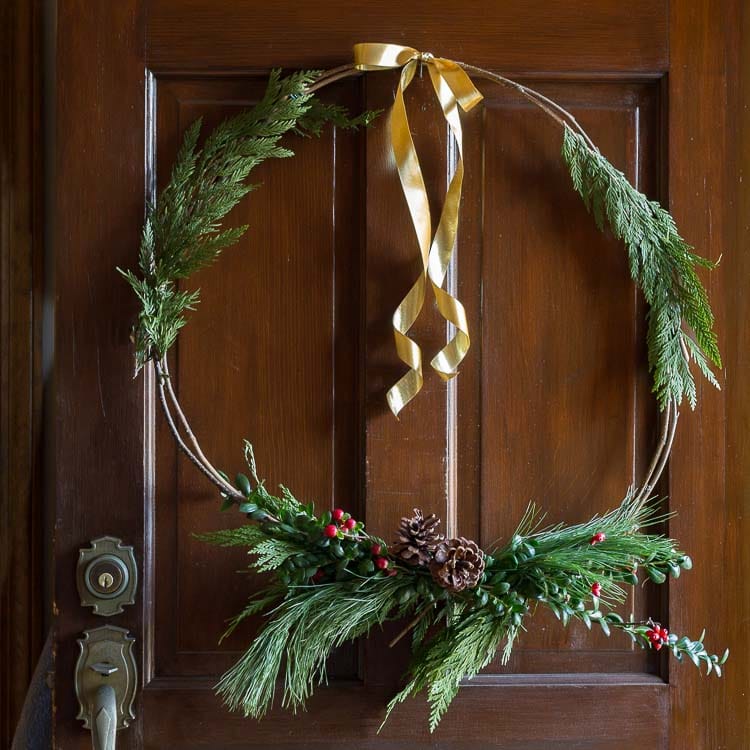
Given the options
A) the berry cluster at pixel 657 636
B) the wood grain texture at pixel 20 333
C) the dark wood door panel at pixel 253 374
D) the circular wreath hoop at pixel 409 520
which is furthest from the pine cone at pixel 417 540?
the wood grain texture at pixel 20 333

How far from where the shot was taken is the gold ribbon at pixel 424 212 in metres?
0.85

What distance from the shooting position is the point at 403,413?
890 millimetres

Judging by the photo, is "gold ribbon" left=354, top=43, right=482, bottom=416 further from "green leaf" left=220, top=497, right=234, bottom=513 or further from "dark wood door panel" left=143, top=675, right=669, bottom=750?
"dark wood door panel" left=143, top=675, right=669, bottom=750

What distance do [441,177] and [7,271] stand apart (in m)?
0.55

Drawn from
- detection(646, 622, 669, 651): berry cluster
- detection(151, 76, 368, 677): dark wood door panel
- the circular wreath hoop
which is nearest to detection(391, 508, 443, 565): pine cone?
the circular wreath hoop

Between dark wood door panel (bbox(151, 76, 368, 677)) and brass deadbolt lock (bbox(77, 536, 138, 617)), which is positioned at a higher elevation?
dark wood door panel (bbox(151, 76, 368, 677))

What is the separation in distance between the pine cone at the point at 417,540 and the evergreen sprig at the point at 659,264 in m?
0.30

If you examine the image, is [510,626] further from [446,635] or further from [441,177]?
[441,177]

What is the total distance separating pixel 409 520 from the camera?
84 centimetres

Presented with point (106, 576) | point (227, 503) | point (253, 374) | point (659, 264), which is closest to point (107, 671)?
point (106, 576)

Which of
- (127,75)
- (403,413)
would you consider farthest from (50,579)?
(127,75)

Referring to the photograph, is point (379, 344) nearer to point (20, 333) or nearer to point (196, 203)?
point (196, 203)

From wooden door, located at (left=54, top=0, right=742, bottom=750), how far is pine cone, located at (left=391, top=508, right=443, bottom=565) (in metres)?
0.05

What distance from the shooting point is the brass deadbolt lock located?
2.86 ft
